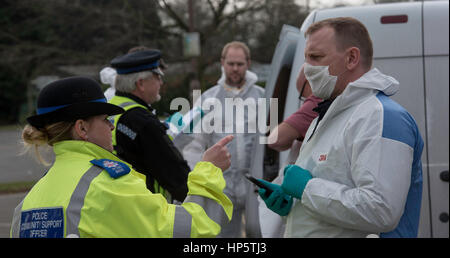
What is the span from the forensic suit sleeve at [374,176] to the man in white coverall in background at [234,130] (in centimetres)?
225

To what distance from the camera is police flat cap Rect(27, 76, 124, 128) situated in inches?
74.8

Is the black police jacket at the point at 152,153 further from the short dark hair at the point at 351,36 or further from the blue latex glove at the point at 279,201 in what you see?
the short dark hair at the point at 351,36

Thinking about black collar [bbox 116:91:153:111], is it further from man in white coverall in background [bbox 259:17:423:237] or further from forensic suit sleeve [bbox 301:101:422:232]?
forensic suit sleeve [bbox 301:101:422:232]

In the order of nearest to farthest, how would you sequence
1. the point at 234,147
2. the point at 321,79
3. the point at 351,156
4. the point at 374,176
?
the point at 374,176 → the point at 351,156 → the point at 321,79 → the point at 234,147

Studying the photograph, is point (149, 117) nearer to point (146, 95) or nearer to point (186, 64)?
point (146, 95)

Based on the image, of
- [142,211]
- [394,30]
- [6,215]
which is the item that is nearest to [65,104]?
[142,211]

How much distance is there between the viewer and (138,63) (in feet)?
11.0

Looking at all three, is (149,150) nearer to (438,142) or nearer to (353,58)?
(353,58)

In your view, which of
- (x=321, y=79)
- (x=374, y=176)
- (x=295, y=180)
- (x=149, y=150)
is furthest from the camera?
(x=149, y=150)

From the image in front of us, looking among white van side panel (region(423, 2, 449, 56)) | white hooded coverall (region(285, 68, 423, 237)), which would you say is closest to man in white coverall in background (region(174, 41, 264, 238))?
white van side panel (region(423, 2, 449, 56))

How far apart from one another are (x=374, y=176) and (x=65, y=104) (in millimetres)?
1195

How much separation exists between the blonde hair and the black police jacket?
3.70 ft
